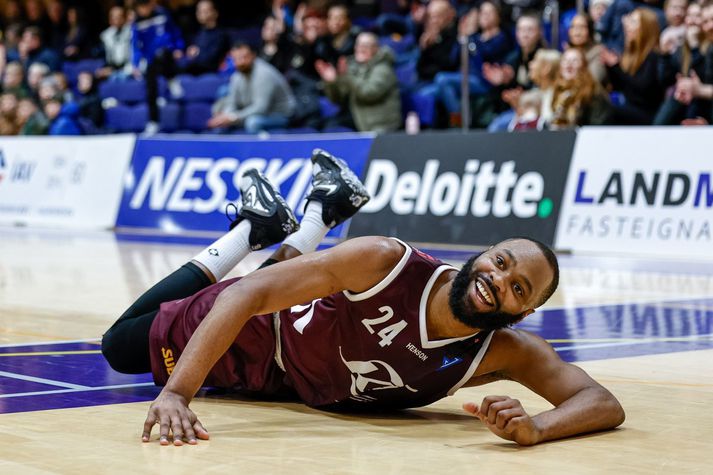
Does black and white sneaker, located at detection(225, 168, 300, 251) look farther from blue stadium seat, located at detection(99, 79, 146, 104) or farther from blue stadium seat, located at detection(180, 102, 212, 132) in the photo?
blue stadium seat, located at detection(99, 79, 146, 104)

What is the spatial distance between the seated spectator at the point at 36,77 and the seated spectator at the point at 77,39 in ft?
5.36

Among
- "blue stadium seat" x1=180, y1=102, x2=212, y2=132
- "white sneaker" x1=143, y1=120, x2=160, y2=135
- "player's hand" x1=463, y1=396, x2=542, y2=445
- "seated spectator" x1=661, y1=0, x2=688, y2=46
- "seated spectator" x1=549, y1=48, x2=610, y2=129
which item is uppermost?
"player's hand" x1=463, y1=396, x2=542, y2=445

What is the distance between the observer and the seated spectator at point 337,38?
57.0ft

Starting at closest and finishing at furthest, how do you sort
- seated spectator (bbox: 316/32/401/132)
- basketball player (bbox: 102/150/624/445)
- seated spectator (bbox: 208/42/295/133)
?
basketball player (bbox: 102/150/624/445), seated spectator (bbox: 316/32/401/132), seated spectator (bbox: 208/42/295/133)

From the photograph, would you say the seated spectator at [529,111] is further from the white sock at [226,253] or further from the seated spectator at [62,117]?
the white sock at [226,253]

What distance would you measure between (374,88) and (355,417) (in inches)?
444

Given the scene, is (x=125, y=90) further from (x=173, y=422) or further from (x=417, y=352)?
(x=173, y=422)

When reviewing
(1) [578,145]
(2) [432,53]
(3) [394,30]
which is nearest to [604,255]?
(1) [578,145]

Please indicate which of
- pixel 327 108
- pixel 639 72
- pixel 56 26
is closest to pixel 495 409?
pixel 639 72

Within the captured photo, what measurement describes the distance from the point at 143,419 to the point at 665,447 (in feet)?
6.07

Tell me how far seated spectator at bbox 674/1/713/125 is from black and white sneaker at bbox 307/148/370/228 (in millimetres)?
7299

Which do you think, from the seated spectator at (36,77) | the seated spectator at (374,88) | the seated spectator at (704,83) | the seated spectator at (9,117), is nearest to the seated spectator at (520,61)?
the seated spectator at (374,88)

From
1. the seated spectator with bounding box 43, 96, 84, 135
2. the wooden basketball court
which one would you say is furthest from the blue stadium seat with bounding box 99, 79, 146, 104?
the wooden basketball court

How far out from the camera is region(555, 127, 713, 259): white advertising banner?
12.2 meters
